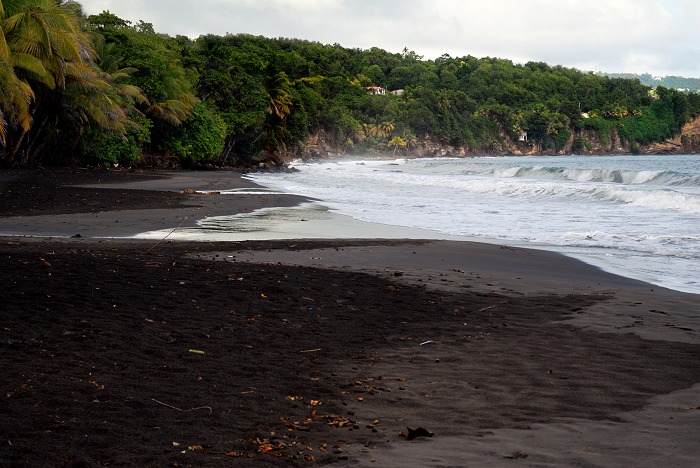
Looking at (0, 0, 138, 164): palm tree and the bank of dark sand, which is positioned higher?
(0, 0, 138, 164): palm tree

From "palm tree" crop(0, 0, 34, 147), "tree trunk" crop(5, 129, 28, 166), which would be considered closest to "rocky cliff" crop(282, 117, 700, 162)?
"tree trunk" crop(5, 129, 28, 166)

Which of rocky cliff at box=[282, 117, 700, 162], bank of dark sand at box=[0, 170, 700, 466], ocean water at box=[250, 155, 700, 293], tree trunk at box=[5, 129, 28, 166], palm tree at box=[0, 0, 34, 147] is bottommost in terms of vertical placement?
bank of dark sand at box=[0, 170, 700, 466]

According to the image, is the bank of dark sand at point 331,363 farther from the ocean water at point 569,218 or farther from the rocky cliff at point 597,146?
the rocky cliff at point 597,146

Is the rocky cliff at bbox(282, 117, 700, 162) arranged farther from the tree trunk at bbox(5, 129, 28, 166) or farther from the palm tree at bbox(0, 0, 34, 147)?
the palm tree at bbox(0, 0, 34, 147)

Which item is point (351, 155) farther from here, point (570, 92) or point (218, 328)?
point (218, 328)

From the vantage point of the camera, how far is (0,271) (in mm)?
7703

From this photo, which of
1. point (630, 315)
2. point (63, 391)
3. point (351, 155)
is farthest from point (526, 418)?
point (351, 155)

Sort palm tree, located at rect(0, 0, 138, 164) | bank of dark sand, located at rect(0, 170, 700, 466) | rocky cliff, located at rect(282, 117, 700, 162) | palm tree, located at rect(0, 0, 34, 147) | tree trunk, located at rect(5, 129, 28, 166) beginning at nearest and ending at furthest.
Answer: bank of dark sand, located at rect(0, 170, 700, 466) → palm tree, located at rect(0, 0, 34, 147) → palm tree, located at rect(0, 0, 138, 164) → tree trunk, located at rect(5, 129, 28, 166) → rocky cliff, located at rect(282, 117, 700, 162)

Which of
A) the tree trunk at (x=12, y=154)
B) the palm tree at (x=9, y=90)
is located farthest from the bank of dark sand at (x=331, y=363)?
the tree trunk at (x=12, y=154)

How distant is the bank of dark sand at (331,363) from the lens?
12.7 ft

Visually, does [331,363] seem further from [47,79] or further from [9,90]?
[47,79]

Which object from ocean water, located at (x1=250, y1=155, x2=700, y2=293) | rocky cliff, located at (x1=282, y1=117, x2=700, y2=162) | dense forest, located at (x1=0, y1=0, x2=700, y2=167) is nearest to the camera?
ocean water, located at (x1=250, y1=155, x2=700, y2=293)

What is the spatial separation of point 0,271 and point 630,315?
6147 millimetres

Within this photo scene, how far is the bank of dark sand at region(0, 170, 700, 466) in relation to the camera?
3.88 metres
